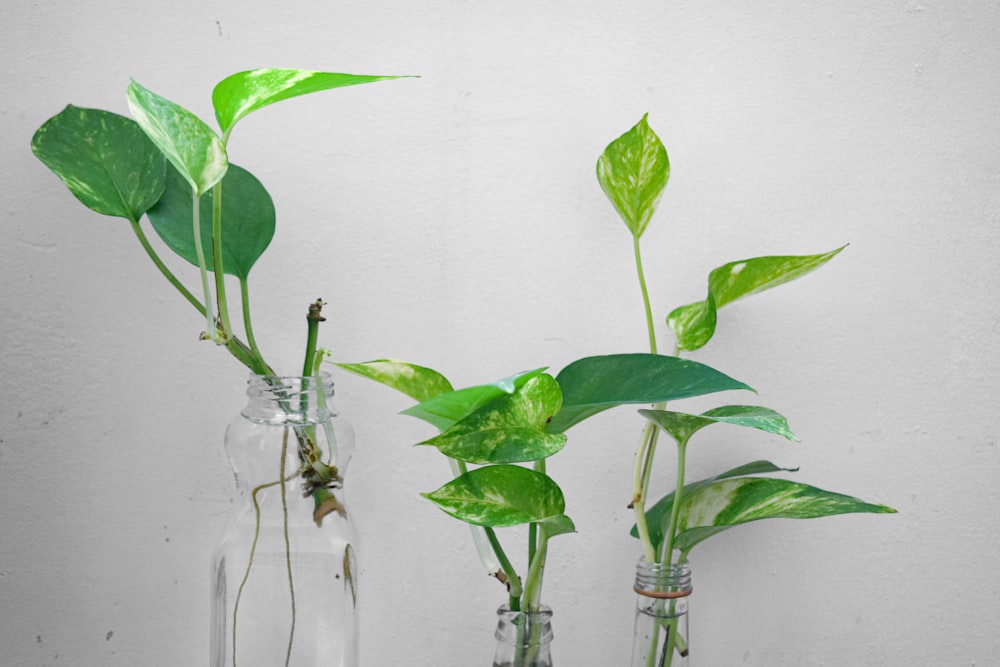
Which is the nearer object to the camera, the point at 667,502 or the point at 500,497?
the point at 500,497

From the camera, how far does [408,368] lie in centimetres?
72

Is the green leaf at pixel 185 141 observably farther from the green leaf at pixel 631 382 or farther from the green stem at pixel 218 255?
the green leaf at pixel 631 382

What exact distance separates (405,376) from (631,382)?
19 centimetres

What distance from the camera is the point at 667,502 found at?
841mm

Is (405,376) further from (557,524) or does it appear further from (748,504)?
(748,504)

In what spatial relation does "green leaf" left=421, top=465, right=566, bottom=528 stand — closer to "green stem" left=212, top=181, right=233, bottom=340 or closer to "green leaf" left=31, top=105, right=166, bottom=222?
"green stem" left=212, top=181, right=233, bottom=340

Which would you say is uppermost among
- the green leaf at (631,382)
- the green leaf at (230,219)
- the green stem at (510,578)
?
the green leaf at (230,219)

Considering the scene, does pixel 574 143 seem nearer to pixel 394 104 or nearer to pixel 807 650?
pixel 394 104

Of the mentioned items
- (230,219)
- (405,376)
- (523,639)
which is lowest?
(523,639)

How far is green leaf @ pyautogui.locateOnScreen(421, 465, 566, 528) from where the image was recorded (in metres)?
0.66

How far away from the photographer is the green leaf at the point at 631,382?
0.60 metres

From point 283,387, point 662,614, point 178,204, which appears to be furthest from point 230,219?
point 662,614

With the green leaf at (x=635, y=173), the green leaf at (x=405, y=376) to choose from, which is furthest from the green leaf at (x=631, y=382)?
the green leaf at (x=635, y=173)

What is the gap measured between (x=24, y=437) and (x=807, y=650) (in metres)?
0.79
